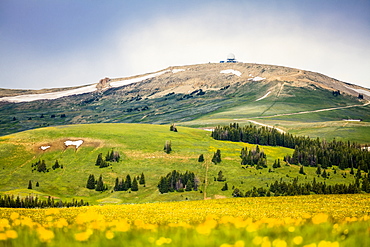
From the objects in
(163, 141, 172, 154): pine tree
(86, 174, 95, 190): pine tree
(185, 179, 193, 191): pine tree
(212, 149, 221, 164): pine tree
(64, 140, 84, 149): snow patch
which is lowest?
(185, 179, 193, 191): pine tree

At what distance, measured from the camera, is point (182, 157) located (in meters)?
122

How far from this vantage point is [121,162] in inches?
→ 4631

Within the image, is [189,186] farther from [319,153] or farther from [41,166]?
[319,153]

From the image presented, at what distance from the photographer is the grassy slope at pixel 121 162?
93000mm

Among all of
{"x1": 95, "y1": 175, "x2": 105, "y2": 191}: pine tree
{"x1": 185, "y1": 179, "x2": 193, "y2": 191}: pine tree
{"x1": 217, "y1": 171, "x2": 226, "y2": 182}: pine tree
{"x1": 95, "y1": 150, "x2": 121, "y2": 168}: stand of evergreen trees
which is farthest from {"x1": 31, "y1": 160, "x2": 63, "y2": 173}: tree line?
{"x1": 217, "y1": 171, "x2": 226, "y2": 182}: pine tree

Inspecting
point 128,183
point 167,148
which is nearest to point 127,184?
point 128,183

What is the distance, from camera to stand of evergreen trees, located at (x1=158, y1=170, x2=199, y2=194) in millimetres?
93906

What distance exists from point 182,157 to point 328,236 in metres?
115

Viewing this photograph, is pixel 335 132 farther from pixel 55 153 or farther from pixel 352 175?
pixel 55 153

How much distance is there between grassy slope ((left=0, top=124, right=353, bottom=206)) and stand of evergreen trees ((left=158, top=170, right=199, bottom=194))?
278 centimetres

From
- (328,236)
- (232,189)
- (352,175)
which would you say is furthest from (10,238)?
(352,175)

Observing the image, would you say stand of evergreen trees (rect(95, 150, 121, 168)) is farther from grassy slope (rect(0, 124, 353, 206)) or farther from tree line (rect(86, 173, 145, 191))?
tree line (rect(86, 173, 145, 191))

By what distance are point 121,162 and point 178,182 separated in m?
31.3

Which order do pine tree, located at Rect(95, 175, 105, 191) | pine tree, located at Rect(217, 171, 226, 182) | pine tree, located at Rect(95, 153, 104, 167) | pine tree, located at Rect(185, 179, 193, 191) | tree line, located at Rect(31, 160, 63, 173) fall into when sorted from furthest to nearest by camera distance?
pine tree, located at Rect(95, 153, 104, 167), tree line, located at Rect(31, 160, 63, 173), pine tree, located at Rect(217, 171, 226, 182), pine tree, located at Rect(95, 175, 105, 191), pine tree, located at Rect(185, 179, 193, 191)
